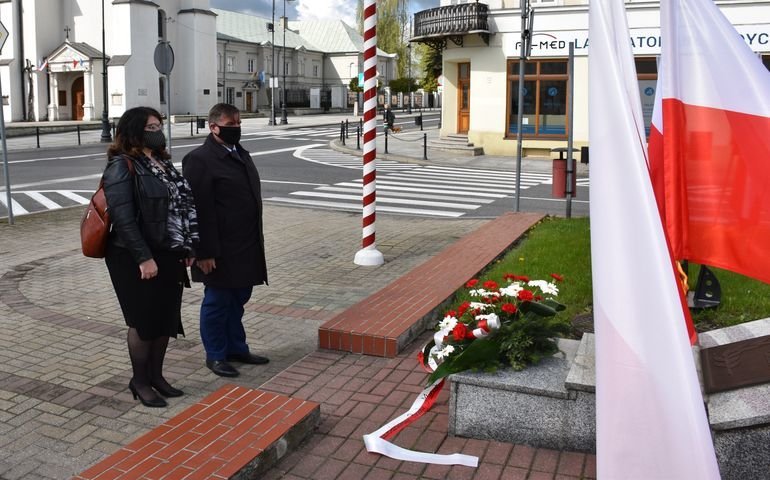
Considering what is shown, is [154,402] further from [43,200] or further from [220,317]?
[43,200]

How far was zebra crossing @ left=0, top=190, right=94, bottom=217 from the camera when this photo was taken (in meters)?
15.2

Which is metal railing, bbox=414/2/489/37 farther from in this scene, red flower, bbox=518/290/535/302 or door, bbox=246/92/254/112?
door, bbox=246/92/254/112

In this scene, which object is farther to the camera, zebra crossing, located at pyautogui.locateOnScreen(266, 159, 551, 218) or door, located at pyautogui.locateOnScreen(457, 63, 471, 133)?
door, located at pyautogui.locateOnScreen(457, 63, 471, 133)

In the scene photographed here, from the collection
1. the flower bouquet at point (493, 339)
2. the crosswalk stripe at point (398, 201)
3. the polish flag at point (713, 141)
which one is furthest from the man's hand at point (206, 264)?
the crosswalk stripe at point (398, 201)

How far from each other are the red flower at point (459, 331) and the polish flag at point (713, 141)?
4.01 ft

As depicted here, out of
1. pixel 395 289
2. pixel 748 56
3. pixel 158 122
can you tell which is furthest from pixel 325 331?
pixel 748 56

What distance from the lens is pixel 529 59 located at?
28.2 metres

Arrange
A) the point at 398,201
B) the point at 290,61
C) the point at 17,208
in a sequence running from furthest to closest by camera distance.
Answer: the point at 290,61 → the point at 398,201 → the point at 17,208

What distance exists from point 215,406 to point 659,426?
2.80 meters

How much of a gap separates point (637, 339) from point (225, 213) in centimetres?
362

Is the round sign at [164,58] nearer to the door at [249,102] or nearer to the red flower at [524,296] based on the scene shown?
the red flower at [524,296]

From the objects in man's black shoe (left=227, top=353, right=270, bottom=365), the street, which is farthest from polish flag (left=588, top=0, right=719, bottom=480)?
the street

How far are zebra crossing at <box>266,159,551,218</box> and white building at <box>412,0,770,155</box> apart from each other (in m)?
5.91

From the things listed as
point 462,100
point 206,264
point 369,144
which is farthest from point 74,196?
point 462,100
